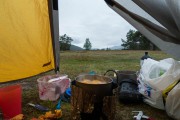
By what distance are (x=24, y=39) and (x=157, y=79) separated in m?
1.80

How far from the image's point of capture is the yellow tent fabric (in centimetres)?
270

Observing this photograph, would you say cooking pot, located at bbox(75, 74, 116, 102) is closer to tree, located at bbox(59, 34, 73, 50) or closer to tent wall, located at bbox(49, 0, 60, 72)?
tent wall, located at bbox(49, 0, 60, 72)

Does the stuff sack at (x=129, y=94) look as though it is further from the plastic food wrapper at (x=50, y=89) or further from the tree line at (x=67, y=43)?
the tree line at (x=67, y=43)

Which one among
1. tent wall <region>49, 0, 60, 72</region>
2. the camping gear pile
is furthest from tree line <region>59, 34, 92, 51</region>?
the camping gear pile

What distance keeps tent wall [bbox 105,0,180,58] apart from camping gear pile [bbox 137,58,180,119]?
0.46 m

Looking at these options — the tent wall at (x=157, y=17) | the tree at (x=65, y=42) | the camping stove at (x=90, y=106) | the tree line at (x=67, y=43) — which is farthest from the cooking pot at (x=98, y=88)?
the tree at (x=65, y=42)

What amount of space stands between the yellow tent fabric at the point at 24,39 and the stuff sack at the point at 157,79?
1531 millimetres

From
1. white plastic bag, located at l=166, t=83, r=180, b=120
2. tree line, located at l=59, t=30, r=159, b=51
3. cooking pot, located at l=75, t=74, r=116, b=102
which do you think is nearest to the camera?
cooking pot, located at l=75, t=74, r=116, b=102

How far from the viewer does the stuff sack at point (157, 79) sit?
7.63ft

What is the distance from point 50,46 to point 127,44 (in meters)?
14.3

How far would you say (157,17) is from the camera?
1562 mm

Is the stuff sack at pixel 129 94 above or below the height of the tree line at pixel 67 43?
below

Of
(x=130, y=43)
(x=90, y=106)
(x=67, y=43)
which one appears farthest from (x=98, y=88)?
(x=130, y=43)

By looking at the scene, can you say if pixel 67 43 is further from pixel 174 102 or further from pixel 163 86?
pixel 174 102
